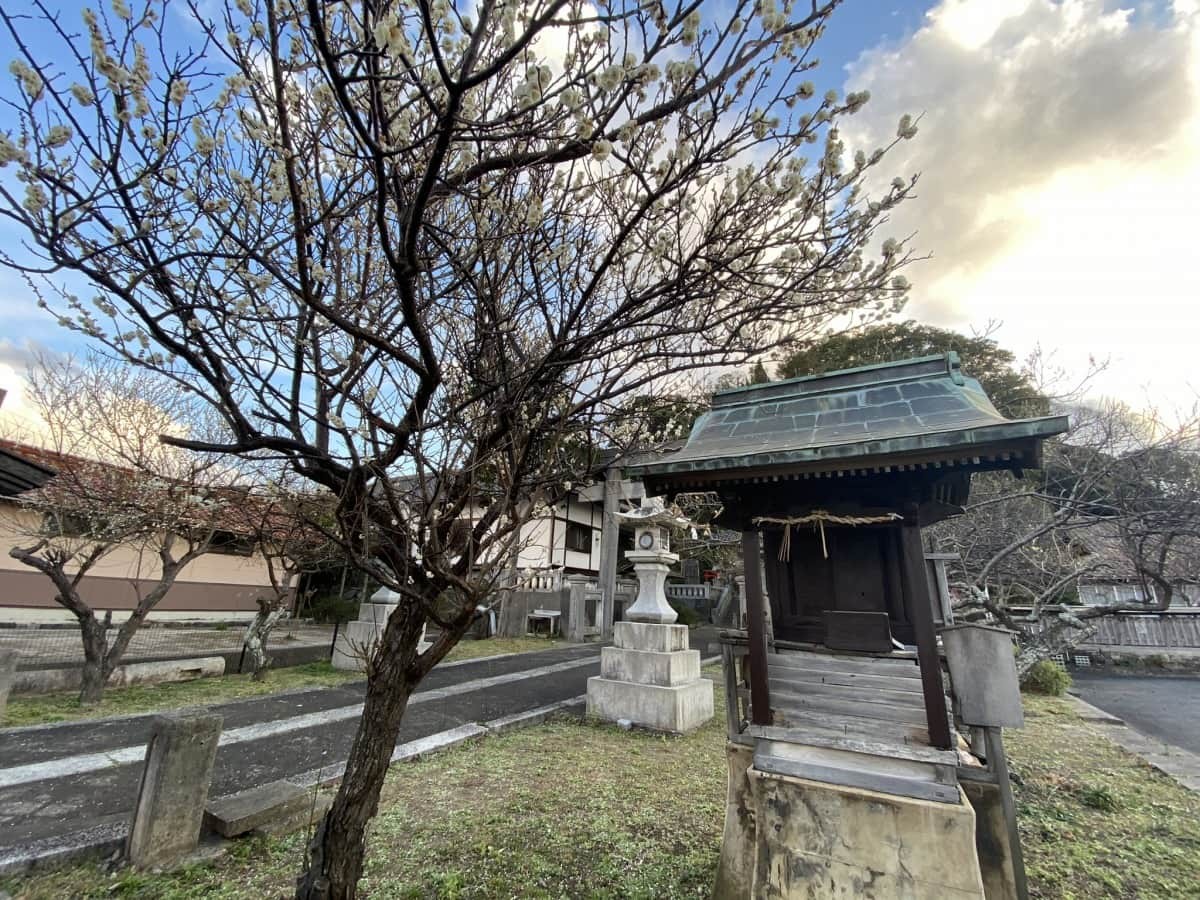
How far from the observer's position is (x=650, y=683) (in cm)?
700

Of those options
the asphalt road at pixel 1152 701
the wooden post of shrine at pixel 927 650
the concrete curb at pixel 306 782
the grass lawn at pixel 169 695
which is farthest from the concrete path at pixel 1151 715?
the grass lawn at pixel 169 695

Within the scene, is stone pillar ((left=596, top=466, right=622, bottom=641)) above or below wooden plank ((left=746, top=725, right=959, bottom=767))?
above

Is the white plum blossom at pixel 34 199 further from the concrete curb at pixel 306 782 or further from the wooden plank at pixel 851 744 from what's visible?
the wooden plank at pixel 851 744

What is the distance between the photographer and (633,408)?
4.06m

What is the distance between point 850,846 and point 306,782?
14.4 ft

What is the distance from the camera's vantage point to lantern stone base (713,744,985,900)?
9.17ft

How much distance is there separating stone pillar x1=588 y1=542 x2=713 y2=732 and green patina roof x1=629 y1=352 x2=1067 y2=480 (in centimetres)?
333

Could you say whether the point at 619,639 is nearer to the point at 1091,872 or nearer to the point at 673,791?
the point at 673,791

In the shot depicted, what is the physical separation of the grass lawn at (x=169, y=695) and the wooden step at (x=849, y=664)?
7579 millimetres

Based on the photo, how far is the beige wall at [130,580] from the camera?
10953mm

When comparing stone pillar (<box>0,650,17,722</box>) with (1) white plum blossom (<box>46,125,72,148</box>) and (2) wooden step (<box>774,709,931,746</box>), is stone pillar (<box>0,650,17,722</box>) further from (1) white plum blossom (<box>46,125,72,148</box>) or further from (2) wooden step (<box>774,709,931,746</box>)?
(2) wooden step (<box>774,709,931,746</box>)

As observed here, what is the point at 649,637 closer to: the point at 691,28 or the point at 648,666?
the point at 648,666

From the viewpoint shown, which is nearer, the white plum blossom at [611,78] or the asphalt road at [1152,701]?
the white plum blossom at [611,78]

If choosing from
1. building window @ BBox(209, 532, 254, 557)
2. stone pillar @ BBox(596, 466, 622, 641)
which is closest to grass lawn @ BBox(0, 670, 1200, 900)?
stone pillar @ BBox(596, 466, 622, 641)
